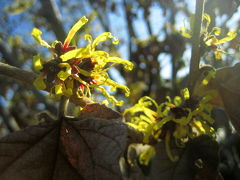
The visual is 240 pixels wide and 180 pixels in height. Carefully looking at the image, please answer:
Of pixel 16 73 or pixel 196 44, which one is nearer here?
pixel 16 73

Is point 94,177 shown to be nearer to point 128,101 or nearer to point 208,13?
point 208,13

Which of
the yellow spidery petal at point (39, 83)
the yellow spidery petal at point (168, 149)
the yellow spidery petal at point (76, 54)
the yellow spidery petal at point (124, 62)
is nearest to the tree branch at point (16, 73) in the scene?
the yellow spidery petal at point (39, 83)

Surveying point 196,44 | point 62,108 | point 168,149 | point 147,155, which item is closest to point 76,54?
point 62,108

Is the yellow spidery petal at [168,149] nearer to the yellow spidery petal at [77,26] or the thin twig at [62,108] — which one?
the thin twig at [62,108]

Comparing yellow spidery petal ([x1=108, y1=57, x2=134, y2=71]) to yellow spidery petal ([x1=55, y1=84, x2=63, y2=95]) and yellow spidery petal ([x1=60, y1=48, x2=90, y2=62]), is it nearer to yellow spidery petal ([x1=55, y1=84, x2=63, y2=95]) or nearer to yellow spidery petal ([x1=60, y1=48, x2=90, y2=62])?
yellow spidery petal ([x1=60, y1=48, x2=90, y2=62])

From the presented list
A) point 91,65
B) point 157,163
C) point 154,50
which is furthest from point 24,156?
point 154,50

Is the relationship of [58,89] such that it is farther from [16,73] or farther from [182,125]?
[182,125]
